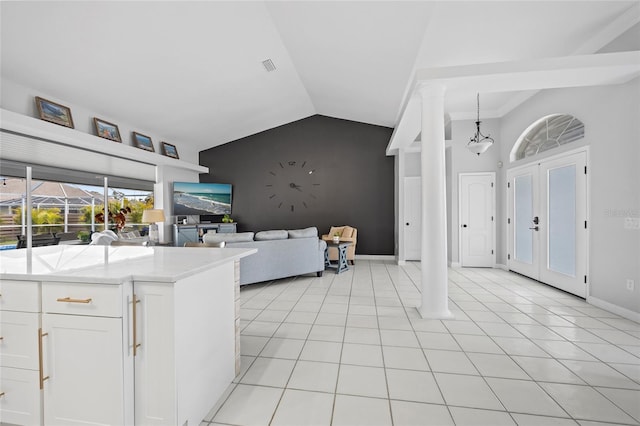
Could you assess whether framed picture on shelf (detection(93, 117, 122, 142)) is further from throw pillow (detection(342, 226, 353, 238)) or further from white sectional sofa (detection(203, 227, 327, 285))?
throw pillow (detection(342, 226, 353, 238))

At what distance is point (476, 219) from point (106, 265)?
6347 millimetres

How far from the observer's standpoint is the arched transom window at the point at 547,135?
3975mm

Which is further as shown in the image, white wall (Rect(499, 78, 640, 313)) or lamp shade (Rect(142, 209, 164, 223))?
lamp shade (Rect(142, 209, 164, 223))

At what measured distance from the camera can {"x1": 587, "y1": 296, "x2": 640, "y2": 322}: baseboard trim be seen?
3.05 m

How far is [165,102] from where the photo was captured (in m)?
5.27

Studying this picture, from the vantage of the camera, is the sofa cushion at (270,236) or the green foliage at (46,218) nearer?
the sofa cushion at (270,236)

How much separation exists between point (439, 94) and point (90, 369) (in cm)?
381

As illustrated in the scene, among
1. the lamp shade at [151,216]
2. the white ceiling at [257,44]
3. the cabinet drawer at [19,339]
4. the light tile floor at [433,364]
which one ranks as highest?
the white ceiling at [257,44]

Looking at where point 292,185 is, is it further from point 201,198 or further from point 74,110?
point 74,110

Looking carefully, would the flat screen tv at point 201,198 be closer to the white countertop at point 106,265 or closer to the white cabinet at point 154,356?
the white countertop at point 106,265

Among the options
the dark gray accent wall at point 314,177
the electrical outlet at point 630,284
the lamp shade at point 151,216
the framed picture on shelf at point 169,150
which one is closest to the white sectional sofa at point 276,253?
the lamp shade at point 151,216

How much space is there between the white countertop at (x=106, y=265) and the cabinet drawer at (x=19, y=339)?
221mm

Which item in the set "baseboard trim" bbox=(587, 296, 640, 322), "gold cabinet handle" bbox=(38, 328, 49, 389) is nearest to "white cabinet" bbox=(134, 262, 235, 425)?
"gold cabinet handle" bbox=(38, 328, 49, 389)

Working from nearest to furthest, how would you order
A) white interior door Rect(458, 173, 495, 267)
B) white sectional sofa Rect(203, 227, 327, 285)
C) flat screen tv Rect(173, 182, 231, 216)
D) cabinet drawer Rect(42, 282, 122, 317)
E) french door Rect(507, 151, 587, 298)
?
cabinet drawer Rect(42, 282, 122, 317), french door Rect(507, 151, 587, 298), white sectional sofa Rect(203, 227, 327, 285), white interior door Rect(458, 173, 495, 267), flat screen tv Rect(173, 182, 231, 216)
